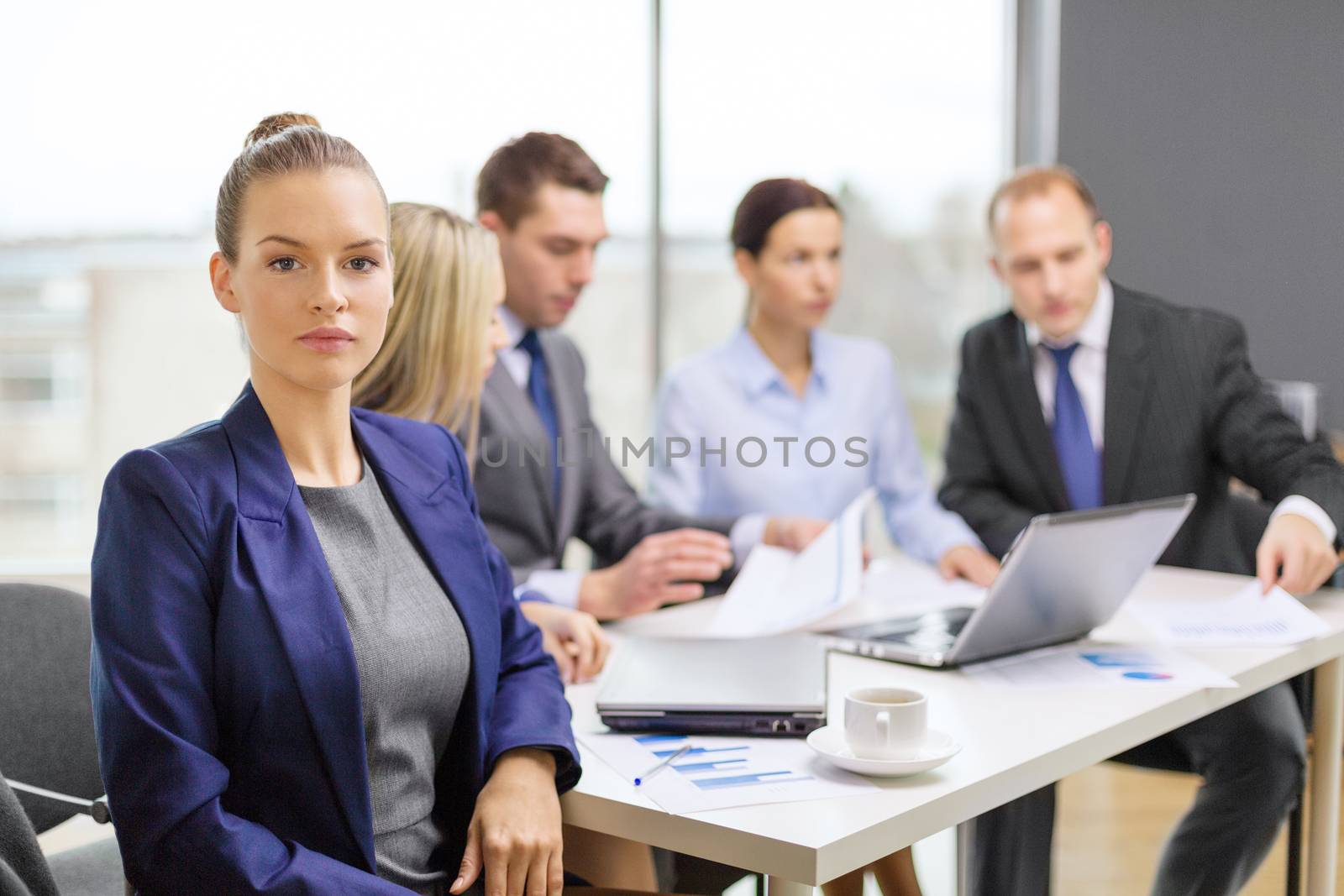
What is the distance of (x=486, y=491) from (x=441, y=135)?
57.4 inches

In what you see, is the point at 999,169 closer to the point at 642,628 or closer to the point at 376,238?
the point at 642,628

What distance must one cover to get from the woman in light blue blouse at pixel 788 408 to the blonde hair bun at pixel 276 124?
4.47ft

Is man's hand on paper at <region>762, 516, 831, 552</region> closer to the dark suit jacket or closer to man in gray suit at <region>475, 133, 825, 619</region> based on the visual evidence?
man in gray suit at <region>475, 133, 825, 619</region>

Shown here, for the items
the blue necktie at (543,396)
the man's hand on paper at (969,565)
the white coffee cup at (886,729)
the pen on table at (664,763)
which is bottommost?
the man's hand on paper at (969,565)

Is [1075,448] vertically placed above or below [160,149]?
below

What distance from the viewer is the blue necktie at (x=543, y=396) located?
85.2 inches

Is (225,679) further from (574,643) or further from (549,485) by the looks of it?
(549,485)

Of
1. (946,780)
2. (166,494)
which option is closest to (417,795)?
(166,494)

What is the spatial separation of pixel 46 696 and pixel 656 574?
2.67ft

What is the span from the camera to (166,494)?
1059 millimetres

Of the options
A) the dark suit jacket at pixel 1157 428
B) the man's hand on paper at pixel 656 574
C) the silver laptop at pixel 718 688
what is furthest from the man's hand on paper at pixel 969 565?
the silver laptop at pixel 718 688

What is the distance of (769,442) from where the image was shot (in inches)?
102

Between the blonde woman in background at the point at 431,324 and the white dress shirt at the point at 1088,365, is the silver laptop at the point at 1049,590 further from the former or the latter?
the white dress shirt at the point at 1088,365

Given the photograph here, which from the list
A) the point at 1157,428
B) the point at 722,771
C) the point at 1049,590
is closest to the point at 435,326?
the point at 722,771
